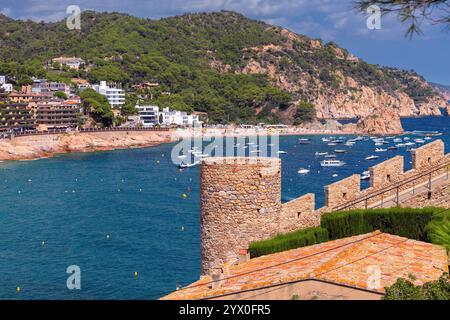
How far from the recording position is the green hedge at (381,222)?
12062 mm

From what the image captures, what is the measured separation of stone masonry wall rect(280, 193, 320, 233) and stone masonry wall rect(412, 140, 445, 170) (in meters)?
3.13

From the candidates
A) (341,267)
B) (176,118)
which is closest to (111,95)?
(176,118)

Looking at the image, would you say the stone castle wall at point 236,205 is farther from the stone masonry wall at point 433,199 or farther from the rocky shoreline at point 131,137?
the rocky shoreline at point 131,137

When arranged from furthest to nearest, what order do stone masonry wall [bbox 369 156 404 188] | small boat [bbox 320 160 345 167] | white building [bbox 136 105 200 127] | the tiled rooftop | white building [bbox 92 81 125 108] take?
white building [bbox 92 81 125 108] → white building [bbox 136 105 200 127] → small boat [bbox 320 160 345 167] → stone masonry wall [bbox 369 156 404 188] → the tiled rooftop

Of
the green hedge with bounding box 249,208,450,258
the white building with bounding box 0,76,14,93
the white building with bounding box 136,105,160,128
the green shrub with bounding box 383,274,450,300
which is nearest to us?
the green shrub with bounding box 383,274,450,300

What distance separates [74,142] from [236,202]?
82190mm

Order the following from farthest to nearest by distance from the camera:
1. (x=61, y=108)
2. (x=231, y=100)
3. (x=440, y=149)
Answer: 1. (x=231, y=100)
2. (x=61, y=108)
3. (x=440, y=149)

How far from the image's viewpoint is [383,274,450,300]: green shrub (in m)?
6.82

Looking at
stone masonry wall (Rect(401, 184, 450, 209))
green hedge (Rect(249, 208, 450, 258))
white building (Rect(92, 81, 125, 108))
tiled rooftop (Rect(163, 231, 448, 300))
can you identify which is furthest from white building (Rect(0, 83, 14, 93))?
tiled rooftop (Rect(163, 231, 448, 300))

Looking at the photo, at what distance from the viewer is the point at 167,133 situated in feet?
358

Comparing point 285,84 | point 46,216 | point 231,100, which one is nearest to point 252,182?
point 46,216

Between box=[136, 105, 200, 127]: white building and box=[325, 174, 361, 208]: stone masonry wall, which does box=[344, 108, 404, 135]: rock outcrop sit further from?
box=[325, 174, 361, 208]: stone masonry wall

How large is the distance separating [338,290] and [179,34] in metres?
189
